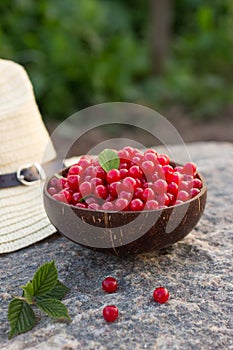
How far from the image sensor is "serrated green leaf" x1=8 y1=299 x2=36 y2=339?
1253mm

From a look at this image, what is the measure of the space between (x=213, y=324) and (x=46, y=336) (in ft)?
1.16

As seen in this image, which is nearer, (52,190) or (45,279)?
(45,279)

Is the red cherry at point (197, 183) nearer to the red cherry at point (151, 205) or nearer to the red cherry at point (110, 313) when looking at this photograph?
the red cherry at point (151, 205)

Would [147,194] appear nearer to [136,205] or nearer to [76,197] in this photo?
[136,205]

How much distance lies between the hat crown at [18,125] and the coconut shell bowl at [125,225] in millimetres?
371

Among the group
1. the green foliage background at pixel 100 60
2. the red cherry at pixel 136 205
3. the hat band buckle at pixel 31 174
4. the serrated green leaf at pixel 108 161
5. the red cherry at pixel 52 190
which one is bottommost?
the green foliage background at pixel 100 60

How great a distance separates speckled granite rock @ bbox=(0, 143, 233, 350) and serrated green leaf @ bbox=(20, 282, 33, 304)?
0.06 meters

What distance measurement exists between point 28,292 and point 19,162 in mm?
588

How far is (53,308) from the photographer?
1.29 metres

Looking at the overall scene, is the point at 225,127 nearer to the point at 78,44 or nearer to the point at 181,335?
the point at 78,44

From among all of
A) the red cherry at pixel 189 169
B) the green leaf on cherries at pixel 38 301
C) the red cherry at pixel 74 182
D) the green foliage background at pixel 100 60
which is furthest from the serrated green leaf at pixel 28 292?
the green foliage background at pixel 100 60

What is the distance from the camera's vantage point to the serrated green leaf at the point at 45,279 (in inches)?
52.2

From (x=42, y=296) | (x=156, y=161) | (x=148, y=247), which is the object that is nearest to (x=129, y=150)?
(x=156, y=161)

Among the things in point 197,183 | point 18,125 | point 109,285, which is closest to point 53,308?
point 109,285
